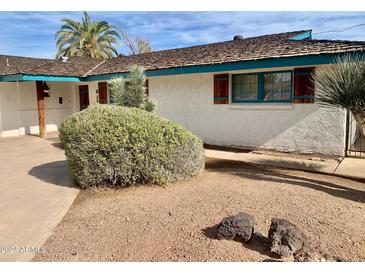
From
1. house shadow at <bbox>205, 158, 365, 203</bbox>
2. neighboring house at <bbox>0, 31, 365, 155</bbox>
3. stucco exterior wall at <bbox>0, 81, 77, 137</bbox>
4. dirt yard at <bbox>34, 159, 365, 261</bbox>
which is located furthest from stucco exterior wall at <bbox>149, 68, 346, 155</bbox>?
stucco exterior wall at <bbox>0, 81, 77, 137</bbox>

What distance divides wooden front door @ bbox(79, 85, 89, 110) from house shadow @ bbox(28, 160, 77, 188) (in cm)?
814

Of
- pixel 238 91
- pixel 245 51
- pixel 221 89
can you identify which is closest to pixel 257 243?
pixel 238 91

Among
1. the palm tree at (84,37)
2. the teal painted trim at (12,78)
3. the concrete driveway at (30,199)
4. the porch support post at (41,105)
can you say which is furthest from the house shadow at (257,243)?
the palm tree at (84,37)

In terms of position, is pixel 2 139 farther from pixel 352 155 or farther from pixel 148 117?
pixel 352 155

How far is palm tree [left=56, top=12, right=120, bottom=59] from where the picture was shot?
2659 cm

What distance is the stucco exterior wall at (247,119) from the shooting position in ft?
26.0

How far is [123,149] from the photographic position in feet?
17.3

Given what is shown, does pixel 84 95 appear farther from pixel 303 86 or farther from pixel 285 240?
pixel 285 240

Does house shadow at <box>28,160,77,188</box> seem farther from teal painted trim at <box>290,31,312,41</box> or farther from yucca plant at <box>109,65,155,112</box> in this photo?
teal painted trim at <box>290,31,312,41</box>

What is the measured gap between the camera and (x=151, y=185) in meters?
5.46

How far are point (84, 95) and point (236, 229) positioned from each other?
14.1m

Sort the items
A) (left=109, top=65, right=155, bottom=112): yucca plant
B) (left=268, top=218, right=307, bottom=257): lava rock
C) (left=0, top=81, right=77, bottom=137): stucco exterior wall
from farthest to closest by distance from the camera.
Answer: (left=0, top=81, right=77, bottom=137): stucco exterior wall → (left=109, top=65, right=155, bottom=112): yucca plant → (left=268, top=218, right=307, bottom=257): lava rock

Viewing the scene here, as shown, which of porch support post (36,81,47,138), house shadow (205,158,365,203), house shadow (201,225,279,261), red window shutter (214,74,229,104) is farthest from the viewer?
porch support post (36,81,47,138)

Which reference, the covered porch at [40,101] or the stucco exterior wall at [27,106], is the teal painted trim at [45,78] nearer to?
the covered porch at [40,101]
